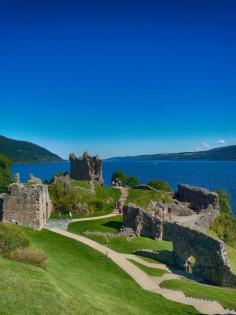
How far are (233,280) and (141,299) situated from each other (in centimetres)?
1060

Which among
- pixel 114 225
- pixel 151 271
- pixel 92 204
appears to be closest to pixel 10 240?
pixel 151 271

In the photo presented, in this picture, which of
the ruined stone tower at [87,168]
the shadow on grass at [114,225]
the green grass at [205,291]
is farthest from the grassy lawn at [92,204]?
the green grass at [205,291]

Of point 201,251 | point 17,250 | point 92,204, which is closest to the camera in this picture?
point 17,250

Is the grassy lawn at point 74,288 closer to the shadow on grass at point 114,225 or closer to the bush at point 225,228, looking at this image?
the shadow on grass at point 114,225

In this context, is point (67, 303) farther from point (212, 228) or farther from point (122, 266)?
point (212, 228)

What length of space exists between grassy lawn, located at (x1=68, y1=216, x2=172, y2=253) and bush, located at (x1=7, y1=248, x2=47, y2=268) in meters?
15.2

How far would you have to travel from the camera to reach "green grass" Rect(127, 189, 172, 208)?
6712 centimetres

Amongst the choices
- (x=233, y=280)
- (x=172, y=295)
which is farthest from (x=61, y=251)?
(x=233, y=280)

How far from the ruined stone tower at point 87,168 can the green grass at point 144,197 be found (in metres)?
17.4

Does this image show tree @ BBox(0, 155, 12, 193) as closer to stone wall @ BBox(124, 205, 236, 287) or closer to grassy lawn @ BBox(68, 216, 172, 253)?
grassy lawn @ BBox(68, 216, 172, 253)

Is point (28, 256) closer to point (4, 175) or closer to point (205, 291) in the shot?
A: point (205, 291)

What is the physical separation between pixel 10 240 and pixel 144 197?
1749 inches

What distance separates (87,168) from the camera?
8919 centimetres

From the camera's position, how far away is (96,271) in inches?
1227
